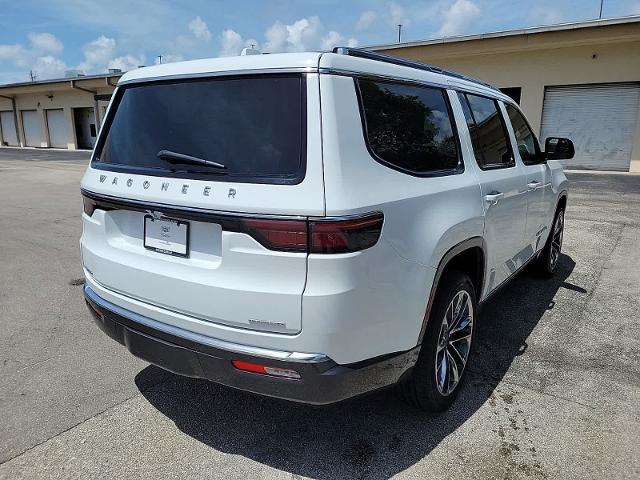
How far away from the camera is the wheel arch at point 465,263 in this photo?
2484 millimetres

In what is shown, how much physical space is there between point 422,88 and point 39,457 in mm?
2816

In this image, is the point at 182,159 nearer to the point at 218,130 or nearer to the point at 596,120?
the point at 218,130

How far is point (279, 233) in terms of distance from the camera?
2.00 m

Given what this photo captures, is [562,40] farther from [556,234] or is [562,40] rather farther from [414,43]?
[556,234]

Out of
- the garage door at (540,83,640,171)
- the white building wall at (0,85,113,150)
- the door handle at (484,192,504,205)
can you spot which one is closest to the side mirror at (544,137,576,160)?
the door handle at (484,192,504,205)

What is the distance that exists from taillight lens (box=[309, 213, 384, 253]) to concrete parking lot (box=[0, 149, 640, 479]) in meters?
0.82

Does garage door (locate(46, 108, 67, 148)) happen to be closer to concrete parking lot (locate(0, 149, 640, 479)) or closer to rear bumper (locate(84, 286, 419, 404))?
concrete parking lot (locate(0, 149, 640, 479))

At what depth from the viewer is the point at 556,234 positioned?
5645 millimetres

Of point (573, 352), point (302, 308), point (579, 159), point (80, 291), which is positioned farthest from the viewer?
point (579, 159)

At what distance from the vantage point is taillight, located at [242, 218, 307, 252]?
1.97 meters

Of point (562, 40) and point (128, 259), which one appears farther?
point (562, 40)

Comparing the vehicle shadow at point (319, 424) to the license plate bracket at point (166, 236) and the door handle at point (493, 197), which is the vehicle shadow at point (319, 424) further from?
the door handle at point (493, 197)

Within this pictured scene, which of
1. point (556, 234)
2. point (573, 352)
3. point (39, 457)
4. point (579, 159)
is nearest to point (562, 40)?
point (579, 159)

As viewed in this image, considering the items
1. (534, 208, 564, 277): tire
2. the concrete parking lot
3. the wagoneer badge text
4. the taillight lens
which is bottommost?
the concrete parking lot
